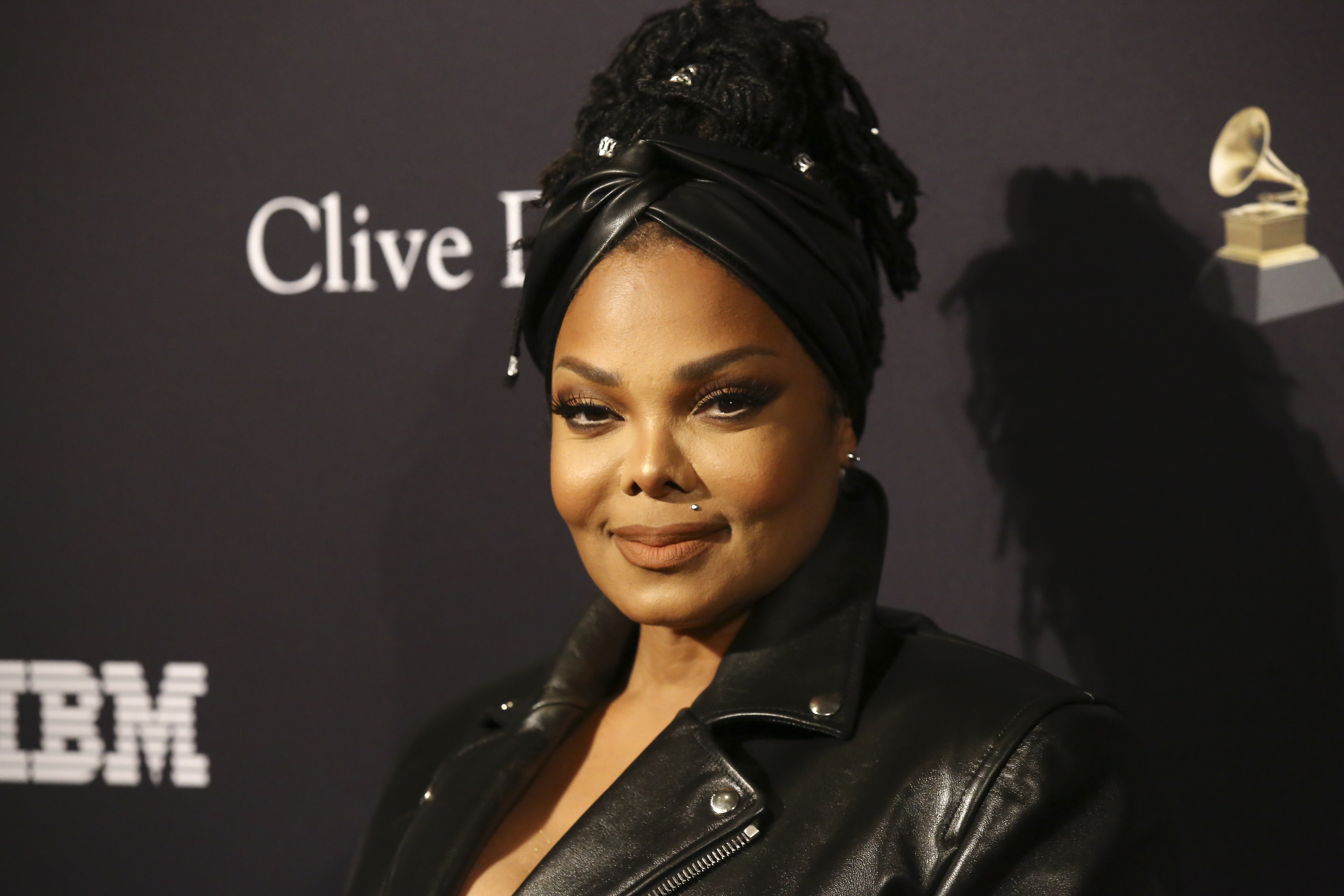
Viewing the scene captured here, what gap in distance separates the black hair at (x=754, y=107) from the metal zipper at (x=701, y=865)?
0.48 m

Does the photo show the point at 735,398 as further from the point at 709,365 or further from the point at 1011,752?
the point at 1011,752

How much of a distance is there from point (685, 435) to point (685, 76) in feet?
1.13

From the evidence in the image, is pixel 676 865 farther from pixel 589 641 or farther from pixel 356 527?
pixel 356 527

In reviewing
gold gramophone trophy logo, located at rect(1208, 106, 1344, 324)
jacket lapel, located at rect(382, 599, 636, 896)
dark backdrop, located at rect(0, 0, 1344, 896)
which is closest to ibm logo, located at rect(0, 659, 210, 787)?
dark backdrop, located at rect(0, 0, 1344, 896)

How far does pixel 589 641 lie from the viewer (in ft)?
4.49

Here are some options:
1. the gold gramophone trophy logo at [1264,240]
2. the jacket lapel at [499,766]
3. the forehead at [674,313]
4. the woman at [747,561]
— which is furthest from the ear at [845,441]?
the gold gramophone trophy logo at [1264,240]

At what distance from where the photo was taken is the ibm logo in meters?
1.82

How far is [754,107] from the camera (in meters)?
1.17

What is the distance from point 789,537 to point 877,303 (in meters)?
0.25

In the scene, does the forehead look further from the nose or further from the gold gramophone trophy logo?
the gold gramophone trophy logo

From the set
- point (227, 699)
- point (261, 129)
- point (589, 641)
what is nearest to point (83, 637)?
point (227, 699)

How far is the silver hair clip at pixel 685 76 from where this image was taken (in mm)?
1192

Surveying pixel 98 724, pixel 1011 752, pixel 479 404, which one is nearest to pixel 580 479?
pixel 1011 752

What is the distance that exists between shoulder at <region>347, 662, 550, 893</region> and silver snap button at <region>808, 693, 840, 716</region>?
13.7 inches
